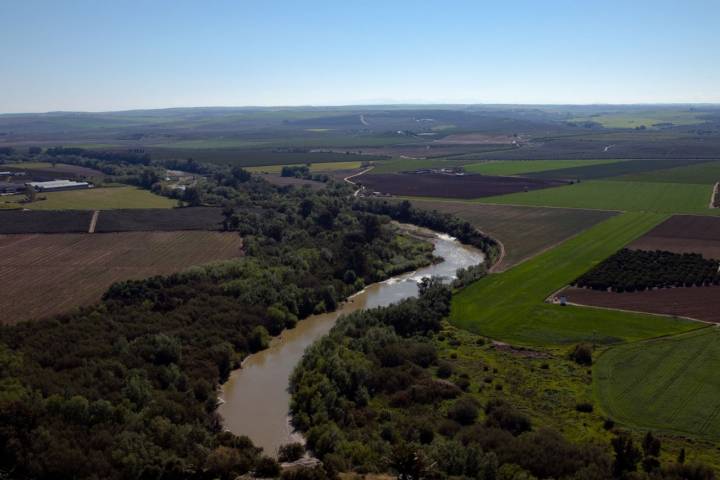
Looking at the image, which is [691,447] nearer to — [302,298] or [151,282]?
[302,298]

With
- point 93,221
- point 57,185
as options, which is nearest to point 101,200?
point 57,185

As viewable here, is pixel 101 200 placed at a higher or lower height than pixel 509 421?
higher

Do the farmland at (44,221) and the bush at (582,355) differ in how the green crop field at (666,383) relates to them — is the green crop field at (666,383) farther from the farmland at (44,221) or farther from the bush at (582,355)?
the farmland at (44,221)

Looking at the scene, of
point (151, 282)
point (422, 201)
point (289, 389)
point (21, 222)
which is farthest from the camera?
point (422, 201)

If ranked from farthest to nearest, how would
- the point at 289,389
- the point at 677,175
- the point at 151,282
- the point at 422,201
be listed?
1. the point at 677,175
2. the point at 422,201
3. the point at 151,282
4. the point at 289,389

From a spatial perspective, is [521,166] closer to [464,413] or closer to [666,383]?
[666,383]

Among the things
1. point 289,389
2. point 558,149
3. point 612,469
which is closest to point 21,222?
point 289,389

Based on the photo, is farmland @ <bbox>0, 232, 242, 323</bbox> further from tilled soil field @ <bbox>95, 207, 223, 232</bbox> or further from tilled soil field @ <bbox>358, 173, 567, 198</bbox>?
tilled soil field @ <bbox>358, 173, 567, 198</bbox>
